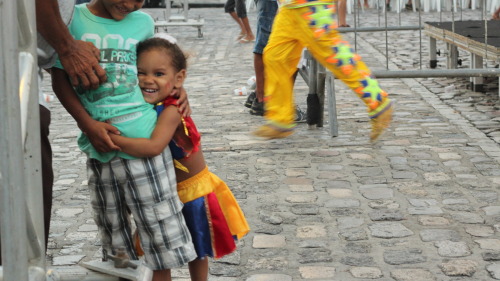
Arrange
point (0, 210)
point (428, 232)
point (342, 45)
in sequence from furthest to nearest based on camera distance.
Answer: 1. point (342, 45)
2. point (428, 232)
3. point (0, 210)

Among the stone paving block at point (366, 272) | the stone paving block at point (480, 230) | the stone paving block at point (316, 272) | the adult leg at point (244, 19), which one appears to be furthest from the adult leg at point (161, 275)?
the adult leg at point (244, 19)

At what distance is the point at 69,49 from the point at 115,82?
0.19 meters

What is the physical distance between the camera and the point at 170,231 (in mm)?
3215

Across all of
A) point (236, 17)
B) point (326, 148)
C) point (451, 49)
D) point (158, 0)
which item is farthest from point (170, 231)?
point (158, 0)

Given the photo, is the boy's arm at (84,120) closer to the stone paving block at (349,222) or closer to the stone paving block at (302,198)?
the stone paving block at (349,222)

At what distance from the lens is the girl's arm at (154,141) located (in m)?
3.12

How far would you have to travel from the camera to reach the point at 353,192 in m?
5.43

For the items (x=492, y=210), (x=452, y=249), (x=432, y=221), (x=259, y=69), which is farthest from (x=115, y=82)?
(x=259, y=69)

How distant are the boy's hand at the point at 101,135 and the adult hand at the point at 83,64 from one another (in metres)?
0.13

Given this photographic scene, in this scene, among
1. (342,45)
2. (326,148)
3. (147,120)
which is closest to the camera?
(147,120)

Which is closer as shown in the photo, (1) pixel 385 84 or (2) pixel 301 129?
(2) pixel 301 129

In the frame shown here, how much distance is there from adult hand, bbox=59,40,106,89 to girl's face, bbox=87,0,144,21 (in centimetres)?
13

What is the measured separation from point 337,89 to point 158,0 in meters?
12.5

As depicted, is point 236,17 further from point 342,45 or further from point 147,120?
point 147,120
